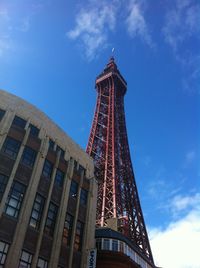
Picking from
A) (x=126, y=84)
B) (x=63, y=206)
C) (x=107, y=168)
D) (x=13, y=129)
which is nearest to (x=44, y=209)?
(x=63, y=206)

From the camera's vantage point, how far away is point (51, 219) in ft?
72.8

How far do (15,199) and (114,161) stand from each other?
45417 millimetres

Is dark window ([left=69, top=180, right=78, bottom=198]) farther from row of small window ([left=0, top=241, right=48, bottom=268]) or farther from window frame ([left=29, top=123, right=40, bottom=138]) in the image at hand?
row of small window ([left=0, top=241, right=48, bottom=268])

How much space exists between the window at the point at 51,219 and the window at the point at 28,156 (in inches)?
132

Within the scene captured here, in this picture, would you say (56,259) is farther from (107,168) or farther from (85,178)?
(107,168)

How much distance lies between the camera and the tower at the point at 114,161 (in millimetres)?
54406

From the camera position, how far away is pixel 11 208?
781 inches

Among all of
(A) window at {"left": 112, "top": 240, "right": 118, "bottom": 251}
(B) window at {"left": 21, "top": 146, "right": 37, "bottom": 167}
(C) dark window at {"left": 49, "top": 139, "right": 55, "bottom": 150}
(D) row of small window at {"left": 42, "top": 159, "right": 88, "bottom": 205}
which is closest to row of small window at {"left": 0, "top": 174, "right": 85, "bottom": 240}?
(B) window at {"left": 21, "top": 146, "right": 37, "bottom": 167}

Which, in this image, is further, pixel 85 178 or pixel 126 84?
pixel 126 84

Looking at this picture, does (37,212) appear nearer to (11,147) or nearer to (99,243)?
(11,147)

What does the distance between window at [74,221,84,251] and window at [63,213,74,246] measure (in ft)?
2.36

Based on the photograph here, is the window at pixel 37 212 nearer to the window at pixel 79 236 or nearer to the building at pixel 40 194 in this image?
the building at pixel 40 194

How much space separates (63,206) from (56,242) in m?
2.81

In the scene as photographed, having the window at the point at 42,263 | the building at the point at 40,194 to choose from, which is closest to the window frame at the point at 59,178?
the building at the point at 40,194
